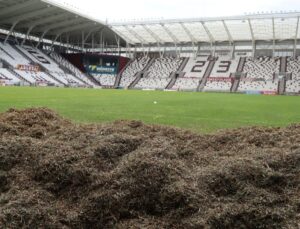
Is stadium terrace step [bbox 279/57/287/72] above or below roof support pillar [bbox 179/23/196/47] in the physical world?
below

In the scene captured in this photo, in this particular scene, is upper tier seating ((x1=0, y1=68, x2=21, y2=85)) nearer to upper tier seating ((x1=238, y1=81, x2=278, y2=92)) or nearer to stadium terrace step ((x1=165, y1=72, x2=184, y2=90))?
stadium terrace step ((x1=165, y1=72, x2=184, y2=90))

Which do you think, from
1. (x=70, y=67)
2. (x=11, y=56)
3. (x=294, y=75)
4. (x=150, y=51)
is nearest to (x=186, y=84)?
(x=150, y=51)

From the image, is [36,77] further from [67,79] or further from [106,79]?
[106,79]

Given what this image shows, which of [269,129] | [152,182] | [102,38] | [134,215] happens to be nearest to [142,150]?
[152,182]

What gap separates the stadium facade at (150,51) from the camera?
75000 mm

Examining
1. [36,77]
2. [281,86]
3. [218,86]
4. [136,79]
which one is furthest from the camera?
[136,79]

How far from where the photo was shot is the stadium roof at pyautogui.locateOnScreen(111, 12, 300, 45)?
72312mm

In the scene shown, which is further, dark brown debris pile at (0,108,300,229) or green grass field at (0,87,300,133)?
green grass field at (0,87,300,133)

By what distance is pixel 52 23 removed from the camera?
84.1 meters

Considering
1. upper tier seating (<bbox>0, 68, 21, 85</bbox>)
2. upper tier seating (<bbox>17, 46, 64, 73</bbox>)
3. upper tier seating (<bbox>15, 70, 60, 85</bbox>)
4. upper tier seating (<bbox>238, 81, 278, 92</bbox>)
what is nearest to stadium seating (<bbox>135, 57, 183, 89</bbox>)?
upper tier seating (<bbox>238, 81, 278, 92</bbox>)

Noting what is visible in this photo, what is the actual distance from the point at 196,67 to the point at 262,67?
13.9 m

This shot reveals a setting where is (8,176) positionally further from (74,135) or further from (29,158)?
(74,135)

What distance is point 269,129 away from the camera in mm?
9156

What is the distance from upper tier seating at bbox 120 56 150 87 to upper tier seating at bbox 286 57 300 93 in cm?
3205
